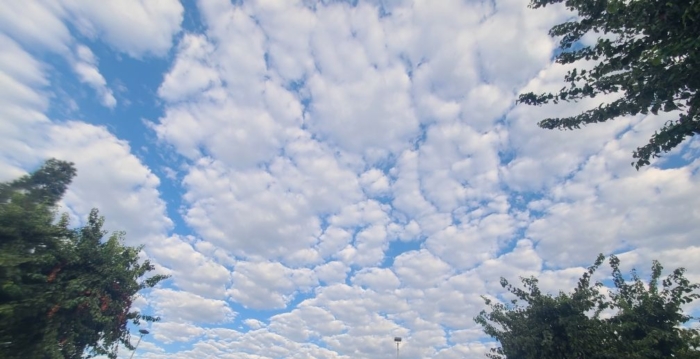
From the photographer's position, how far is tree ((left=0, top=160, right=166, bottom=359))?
39.6 feet

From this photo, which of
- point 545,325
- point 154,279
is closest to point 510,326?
point 545,325

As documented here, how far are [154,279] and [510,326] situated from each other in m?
18.8

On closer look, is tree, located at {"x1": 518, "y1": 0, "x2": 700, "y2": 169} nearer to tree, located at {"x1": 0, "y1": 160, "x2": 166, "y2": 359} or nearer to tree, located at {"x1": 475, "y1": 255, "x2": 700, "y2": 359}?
tree, located at {"x1": 475, "y1": 255, "x2": 700, "y2": 359}

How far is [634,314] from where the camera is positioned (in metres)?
14.3

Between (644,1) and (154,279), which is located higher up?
(644,1)

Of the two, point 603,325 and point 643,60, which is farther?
point 603,325

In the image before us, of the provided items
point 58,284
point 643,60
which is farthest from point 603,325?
point 58,284

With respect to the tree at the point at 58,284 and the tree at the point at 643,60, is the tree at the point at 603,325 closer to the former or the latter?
the tree at the point at 643,60

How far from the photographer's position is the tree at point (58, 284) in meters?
12.1

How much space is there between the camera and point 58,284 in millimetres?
13375

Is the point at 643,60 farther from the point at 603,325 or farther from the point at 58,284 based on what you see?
the point at 58,284

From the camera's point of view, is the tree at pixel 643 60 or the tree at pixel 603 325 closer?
the tree at pixel 643 60

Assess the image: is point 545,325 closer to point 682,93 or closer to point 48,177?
point 682,93

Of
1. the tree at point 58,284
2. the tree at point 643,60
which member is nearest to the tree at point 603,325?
the tree at point 643,60
